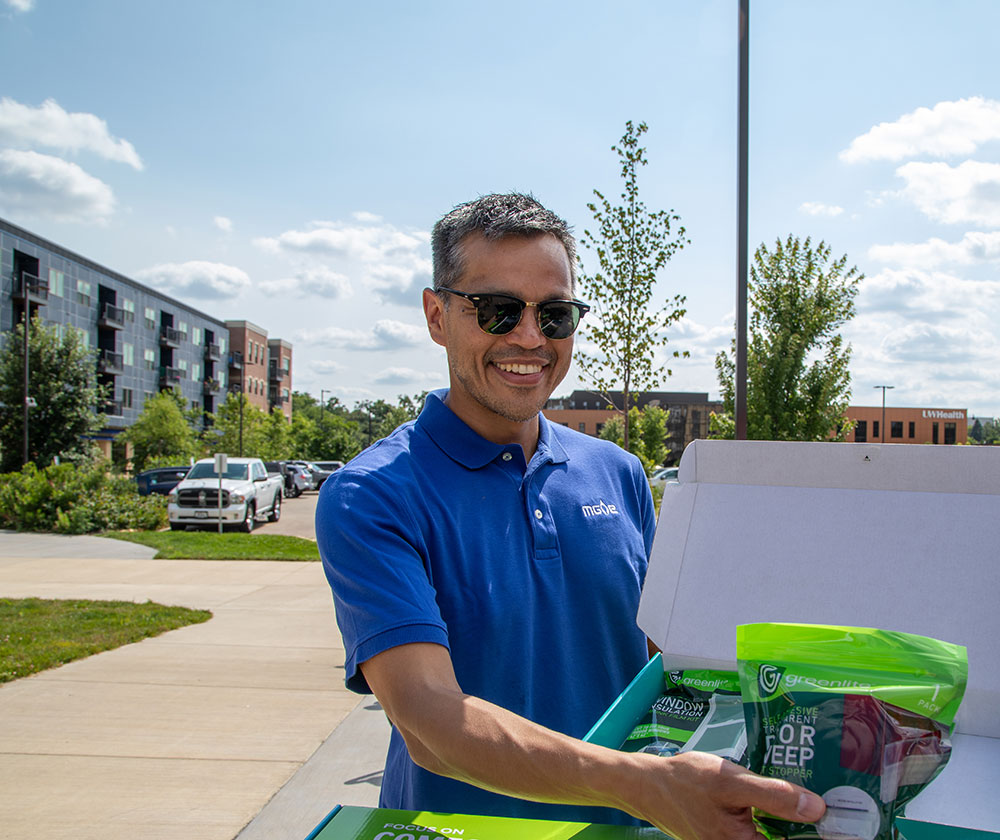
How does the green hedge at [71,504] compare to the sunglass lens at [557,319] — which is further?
the green hedge at [71,504]

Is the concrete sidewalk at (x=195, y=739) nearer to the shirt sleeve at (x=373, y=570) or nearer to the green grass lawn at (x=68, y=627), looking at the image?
the green grass lawn at (x=68, y=627)

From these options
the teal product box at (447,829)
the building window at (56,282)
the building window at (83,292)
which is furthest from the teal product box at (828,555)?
the building window at (83,292)

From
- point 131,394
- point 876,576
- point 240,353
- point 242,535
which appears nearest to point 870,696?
point 876,576

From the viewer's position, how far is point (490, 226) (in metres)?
1.69

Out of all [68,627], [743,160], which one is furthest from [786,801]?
[68,627]

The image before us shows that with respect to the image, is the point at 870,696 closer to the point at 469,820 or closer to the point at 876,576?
the point at 876,576

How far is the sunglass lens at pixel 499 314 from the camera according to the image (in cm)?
169

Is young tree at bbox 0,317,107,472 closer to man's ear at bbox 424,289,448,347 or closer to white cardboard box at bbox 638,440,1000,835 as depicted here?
man's ear at bbox 424,289,448,347

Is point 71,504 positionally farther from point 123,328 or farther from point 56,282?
point 123,328

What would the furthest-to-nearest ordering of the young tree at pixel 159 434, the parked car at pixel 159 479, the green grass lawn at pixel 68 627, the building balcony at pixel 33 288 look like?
the young tree at pixel 159 434 < the building balcony at pixel 33 288 < the parked car at pixel 159 479 < the green grass lawn at pixel 68 627

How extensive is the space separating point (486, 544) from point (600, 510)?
14.0 inches

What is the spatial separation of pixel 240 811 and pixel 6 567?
1133 centimetres

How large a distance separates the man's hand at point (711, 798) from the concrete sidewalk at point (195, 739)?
355 cm

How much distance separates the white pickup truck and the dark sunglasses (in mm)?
18844
